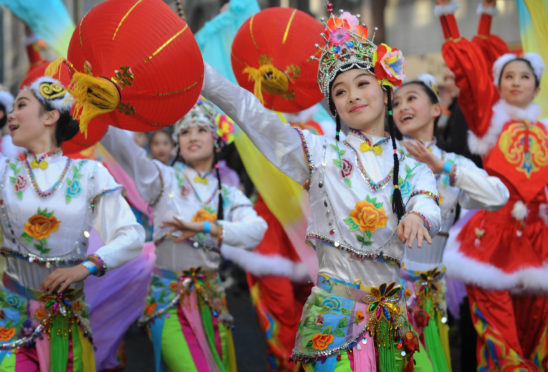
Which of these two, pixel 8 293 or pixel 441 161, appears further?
pixel 441 161

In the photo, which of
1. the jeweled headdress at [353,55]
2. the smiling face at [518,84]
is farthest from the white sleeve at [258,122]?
the smiling face at [518,84]

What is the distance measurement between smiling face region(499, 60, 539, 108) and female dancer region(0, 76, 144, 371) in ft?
9.80

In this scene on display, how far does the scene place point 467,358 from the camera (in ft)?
18.3

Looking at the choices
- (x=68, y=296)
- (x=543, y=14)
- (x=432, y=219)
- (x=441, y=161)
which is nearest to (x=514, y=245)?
(x=441, y=161)

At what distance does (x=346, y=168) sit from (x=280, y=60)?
1101 mm

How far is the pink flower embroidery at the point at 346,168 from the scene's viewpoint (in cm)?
314

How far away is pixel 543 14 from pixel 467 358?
2664 mm

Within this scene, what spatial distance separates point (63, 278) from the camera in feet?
10.0

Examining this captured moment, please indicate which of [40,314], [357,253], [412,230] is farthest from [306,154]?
[40,314]

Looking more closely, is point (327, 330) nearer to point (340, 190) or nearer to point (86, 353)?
point (340, 190)

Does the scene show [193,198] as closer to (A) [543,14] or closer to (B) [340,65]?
(B) [340,65]

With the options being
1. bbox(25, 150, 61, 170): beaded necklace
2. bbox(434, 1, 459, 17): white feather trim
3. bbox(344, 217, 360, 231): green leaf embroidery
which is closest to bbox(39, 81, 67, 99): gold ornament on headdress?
bbox(25, 150, 61, 170): beaded necklace

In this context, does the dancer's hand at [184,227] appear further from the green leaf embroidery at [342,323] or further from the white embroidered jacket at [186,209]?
the green leaf embroidery at [342,323]

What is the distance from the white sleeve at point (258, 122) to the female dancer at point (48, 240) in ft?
2.61
